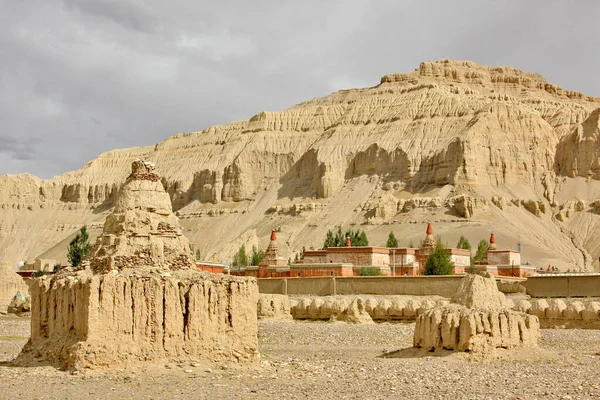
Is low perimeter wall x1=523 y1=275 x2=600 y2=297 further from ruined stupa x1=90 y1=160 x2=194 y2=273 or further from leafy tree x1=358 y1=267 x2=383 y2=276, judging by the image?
ruined stupa x1=90 y1=160 x2=194 y2=273

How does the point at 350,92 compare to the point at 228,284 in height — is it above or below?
above

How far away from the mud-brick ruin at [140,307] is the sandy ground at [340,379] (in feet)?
1.19

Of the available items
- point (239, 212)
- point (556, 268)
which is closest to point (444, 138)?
point (239, 212)

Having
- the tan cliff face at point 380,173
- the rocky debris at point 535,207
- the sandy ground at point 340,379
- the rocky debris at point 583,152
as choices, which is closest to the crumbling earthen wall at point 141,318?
the sandy ground at point 340,379

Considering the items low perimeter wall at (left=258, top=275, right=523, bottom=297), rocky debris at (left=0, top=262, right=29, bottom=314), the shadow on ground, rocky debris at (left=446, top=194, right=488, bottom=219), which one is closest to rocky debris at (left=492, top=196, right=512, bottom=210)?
rocky debris at (left=446, top=194, right=488, bottom=219)

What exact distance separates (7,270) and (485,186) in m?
58.0

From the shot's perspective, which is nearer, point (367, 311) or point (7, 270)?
point (367, 311)

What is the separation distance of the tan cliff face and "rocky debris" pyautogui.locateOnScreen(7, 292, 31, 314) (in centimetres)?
3909

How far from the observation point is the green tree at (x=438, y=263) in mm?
50125

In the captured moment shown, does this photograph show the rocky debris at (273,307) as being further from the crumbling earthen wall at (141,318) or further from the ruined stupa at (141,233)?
the crumbling earthen wall at (141,318)

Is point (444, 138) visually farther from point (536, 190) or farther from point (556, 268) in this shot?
point (556, 268)

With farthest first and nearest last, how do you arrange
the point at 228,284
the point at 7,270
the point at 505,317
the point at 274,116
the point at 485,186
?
the point at 274,116 → the point at 485,186 → the point at 7,270 → the point at 505,317 → the point at 228,284

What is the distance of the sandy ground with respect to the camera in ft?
49.6

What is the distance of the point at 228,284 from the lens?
1797cm
